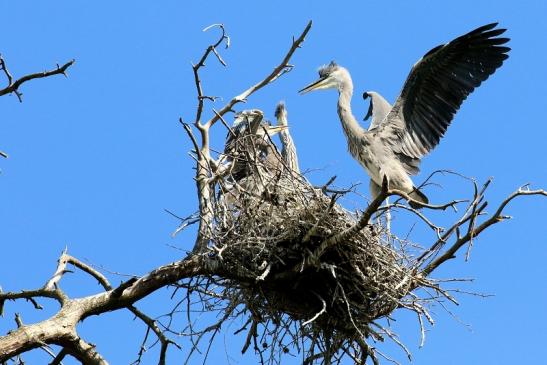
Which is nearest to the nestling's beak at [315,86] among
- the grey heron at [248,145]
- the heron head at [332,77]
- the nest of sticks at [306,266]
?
the heron head at [332,77]

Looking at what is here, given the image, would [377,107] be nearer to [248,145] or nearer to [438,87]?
[438,87]

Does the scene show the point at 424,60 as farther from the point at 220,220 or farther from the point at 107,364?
the point at 107,364

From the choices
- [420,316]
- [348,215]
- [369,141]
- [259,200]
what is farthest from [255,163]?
[369,141]

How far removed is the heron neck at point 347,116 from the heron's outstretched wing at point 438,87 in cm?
17

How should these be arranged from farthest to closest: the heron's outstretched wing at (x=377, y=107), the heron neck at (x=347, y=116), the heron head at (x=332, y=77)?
1. the heron's outstretched wing at (x=377, y=107)
2. the heron head at (x=332, y=77)
3. the heron neck at (x=347, y=116)

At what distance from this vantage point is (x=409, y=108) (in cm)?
695

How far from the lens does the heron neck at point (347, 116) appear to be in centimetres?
712

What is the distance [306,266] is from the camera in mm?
5043

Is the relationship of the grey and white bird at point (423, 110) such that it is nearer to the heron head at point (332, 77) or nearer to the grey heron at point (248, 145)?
the heron head at point (332, 77)

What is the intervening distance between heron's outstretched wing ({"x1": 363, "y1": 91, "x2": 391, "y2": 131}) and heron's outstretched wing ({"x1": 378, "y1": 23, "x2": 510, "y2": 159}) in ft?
1.64

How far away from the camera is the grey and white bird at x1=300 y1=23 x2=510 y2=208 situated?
268 inches

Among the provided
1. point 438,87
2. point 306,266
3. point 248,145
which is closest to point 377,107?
point 438,87

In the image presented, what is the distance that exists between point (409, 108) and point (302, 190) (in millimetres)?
1931

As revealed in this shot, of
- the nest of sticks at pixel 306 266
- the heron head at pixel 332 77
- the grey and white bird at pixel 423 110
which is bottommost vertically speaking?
the nest of sticks at pixel 306 266
